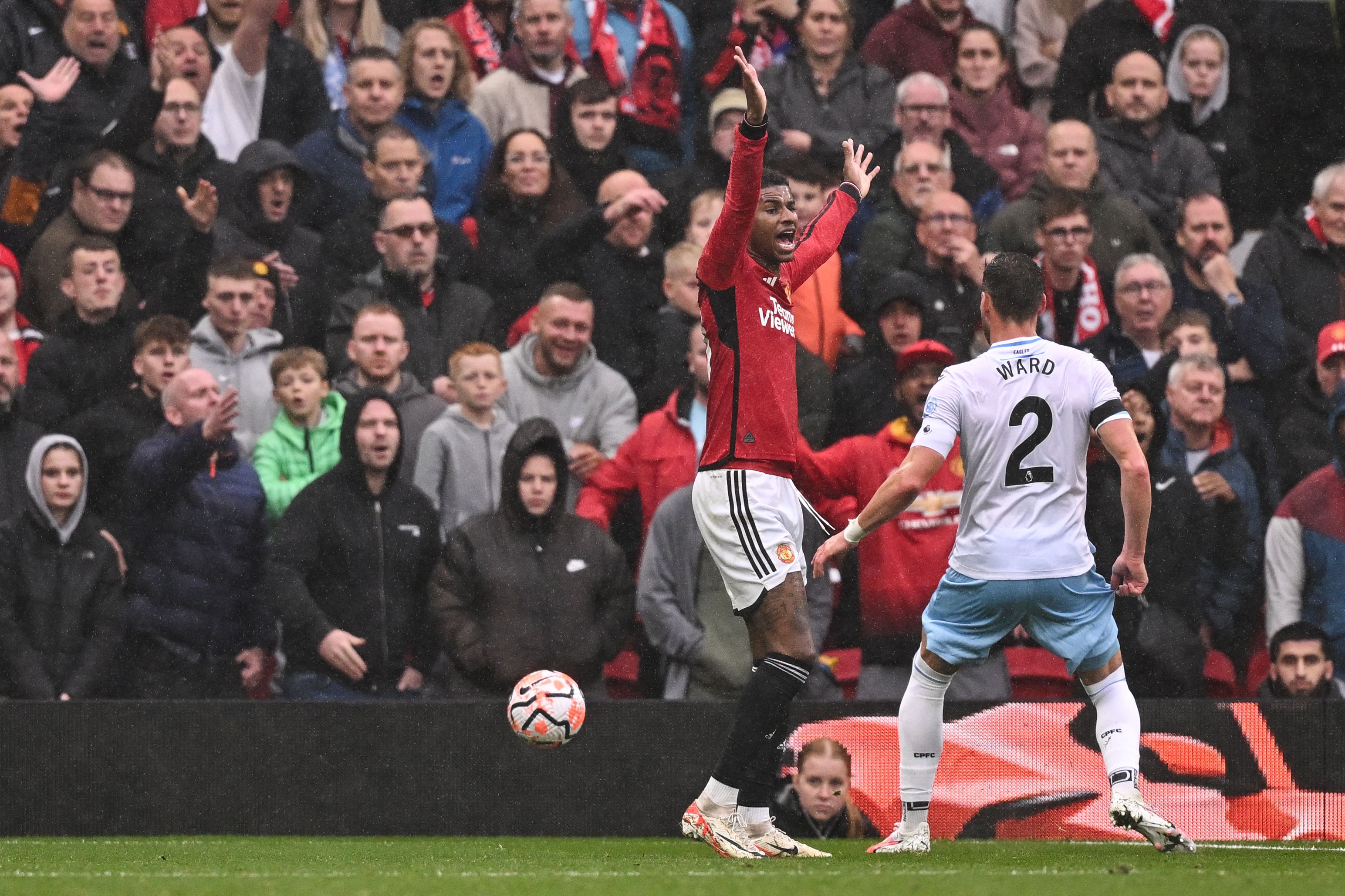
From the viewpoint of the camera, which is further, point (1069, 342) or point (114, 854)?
point (1069, 342)

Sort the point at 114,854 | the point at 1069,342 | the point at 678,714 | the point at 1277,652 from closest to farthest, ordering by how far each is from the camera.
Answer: the point at 114,854 < the point at 678,714 < the point at 1277,652 < the point at 1069,342

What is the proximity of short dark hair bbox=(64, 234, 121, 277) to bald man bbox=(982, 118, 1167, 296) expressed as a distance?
5494 millimetres

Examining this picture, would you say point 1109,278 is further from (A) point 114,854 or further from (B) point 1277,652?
(A) point 114,854

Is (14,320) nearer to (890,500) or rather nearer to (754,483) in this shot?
(754,483)

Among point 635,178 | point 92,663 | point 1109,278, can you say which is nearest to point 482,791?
point 92,663

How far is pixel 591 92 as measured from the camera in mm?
12289

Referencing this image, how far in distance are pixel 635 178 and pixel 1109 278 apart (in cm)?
314

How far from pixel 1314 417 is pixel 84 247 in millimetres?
7524

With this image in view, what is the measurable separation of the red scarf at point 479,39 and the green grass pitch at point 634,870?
643 centimetres

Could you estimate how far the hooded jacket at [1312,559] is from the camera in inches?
410

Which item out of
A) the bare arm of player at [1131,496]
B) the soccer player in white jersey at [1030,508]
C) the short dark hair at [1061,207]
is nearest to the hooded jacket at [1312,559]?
the short dark hair at [1061,207]

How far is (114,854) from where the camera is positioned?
8055 millimetres

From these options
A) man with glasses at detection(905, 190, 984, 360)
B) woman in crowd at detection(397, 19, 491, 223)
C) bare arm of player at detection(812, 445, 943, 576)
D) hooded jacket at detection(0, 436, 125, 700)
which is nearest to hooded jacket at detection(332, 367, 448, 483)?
hooded jacket at detection(0, 436, 125, 700)

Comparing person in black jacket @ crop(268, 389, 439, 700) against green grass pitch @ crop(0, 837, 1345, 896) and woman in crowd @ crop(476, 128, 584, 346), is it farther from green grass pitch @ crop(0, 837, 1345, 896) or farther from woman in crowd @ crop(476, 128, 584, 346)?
woman in crowd @ crop(476, 128, 584, 346)
